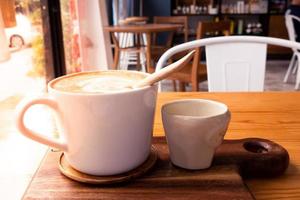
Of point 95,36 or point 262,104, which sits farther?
point 95,36

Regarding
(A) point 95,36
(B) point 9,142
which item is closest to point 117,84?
(B) point 9,142

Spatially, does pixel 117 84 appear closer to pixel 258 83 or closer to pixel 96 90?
pixel 96 90

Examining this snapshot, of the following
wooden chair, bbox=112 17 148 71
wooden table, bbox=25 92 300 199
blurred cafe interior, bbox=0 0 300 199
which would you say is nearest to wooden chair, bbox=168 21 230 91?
blurred cafe interior, bbox=0 0 300 199

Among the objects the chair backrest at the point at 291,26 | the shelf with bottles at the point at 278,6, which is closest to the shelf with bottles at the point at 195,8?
the shelf with bottles at the point at 278,6

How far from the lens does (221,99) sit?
73 centimetres

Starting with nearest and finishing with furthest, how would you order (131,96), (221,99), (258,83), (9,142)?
(131,96) → (9,142) → (221,99) → (258,83)

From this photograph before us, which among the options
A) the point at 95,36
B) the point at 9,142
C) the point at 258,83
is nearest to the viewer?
the point at 9,142

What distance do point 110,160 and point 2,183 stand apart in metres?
0.17

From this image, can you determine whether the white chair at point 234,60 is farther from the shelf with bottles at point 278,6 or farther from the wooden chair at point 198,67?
the shelf with bottles at point 278,6

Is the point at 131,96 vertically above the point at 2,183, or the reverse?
the point at 131,96

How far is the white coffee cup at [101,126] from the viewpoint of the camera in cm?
33

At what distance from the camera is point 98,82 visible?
40 centimetres

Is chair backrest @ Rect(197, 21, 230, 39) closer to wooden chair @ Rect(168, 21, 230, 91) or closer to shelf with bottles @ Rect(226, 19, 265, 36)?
wooden chair @ Rect(168, 21, 230, 91)

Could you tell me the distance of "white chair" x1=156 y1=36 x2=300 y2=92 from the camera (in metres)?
0.95
